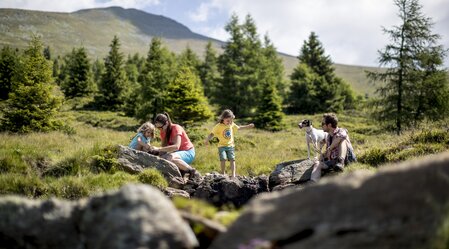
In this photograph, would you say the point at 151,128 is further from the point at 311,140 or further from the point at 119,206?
the point at 119,206

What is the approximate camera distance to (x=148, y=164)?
10.8 metres

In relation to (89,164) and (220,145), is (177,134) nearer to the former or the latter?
(220,145)

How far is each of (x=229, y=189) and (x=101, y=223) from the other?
7031mm

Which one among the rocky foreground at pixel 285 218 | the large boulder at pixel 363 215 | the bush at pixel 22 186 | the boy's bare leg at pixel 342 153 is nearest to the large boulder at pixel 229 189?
the boy's bare leg at pixel 342 153

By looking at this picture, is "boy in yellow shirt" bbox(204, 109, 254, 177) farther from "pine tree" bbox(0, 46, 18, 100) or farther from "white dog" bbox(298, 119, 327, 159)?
"pine tree" bbox(0, 46, 18, 100)

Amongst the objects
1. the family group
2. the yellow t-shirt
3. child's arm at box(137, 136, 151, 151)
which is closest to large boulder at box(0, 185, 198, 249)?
the family group

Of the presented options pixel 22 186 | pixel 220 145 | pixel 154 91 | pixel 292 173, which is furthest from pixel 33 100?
pixel 292 173

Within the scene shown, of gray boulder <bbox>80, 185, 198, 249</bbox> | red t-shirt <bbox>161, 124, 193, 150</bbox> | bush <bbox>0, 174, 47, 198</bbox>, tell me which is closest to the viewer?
gray boulder <bbox>80, 185, 198, 249</bbox>

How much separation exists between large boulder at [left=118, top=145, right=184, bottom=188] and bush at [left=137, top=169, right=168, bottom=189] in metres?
0.29

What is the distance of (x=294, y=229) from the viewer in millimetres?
3061

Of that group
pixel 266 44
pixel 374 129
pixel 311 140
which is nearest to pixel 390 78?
pixel 374 129

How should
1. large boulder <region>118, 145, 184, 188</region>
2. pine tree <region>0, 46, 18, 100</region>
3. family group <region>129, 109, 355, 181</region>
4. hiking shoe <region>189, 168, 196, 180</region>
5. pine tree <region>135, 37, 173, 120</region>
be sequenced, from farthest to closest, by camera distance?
1. pine tree <region>0, 46, 18, 100</region>
2. pine tree <region>135, 37, 173, 120</region>
3. hiking shoe <region>189, 168, 196, 180</region>
4. large boulder <region>118, 145, 184, 188</region>
5. family group <region>129, 109, 355, 181</region>

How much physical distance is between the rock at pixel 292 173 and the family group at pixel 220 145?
38cm

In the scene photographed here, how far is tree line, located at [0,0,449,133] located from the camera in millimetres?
23156
